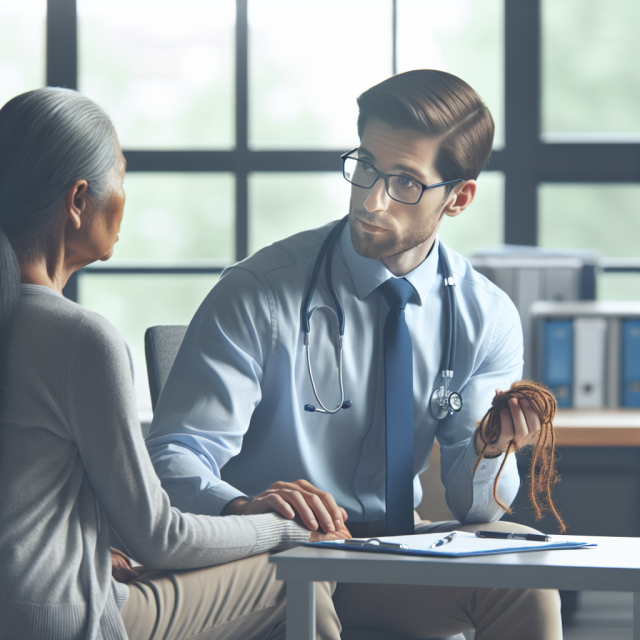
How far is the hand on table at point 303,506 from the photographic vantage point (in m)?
1.10

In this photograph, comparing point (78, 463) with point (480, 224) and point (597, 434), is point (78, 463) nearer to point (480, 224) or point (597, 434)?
point (597, 434)

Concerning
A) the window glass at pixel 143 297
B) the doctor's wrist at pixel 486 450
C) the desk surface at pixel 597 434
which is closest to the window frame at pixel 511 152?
the window glass at pixel 143 297

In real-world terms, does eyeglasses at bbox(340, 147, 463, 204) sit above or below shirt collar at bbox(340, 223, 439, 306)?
above

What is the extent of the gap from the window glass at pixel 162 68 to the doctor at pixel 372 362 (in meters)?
2.16

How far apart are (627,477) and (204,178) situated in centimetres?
220

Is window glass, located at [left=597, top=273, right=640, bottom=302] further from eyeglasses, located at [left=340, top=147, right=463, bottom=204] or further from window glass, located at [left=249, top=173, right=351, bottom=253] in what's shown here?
eyeglasses, located at [left=340, top=147, right=463, bottom=204]

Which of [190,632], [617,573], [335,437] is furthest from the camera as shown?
[335,437]

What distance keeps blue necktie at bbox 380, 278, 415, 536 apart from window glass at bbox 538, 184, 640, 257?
2316 millimetres

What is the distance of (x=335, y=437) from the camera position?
4.80 feet

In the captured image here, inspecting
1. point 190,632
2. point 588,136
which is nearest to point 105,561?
point 190,632

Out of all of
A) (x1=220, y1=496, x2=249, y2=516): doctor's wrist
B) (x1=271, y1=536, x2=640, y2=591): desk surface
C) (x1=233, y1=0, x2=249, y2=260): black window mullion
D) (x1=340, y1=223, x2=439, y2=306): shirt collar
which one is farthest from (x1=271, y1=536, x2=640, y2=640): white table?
(x1=233, y1=0, x2=249, y2=260): black window mullion

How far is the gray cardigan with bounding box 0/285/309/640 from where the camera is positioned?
2.93ft

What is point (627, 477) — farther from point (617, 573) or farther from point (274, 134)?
point (274, 134)

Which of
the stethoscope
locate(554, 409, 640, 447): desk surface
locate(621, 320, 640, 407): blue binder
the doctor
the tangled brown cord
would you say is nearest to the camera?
the tangled brown cord
